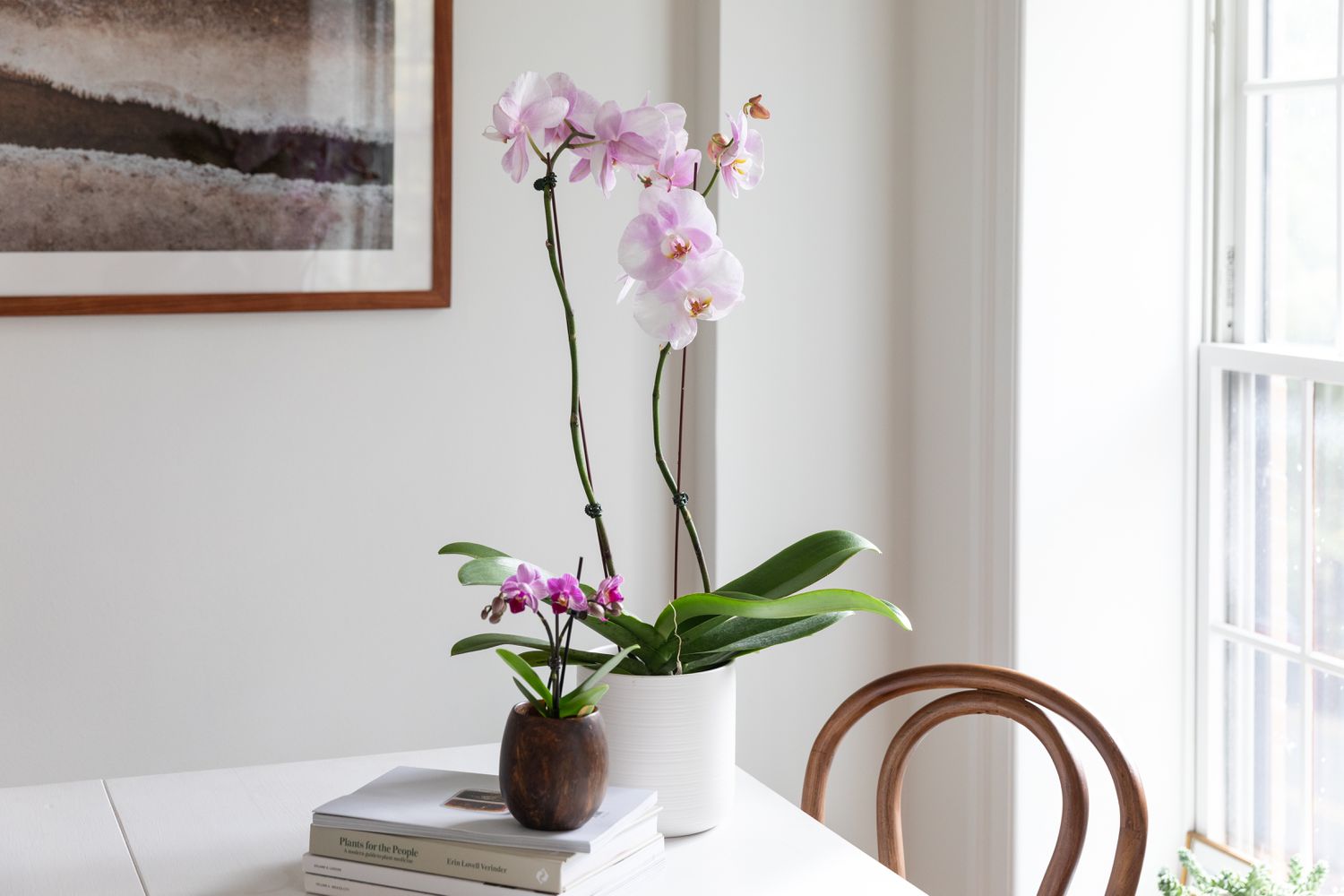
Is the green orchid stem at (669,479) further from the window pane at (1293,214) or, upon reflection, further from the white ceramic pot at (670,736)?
the window pane at (1293,214)

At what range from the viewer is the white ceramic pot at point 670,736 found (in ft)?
4.55

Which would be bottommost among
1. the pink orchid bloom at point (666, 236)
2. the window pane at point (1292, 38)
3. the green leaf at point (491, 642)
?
the green leaf at point (491, 642)

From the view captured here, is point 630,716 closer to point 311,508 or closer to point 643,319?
point 643,319

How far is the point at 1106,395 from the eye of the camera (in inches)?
84.8

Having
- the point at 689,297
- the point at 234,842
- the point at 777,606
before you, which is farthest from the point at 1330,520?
the point at 234,842

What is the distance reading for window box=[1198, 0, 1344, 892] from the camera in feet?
6.56

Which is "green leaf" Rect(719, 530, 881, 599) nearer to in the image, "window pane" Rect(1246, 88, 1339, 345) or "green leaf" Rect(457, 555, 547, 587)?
"green leaf" Rect(457, 555, 547, 587)

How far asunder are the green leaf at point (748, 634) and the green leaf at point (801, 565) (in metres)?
0.05

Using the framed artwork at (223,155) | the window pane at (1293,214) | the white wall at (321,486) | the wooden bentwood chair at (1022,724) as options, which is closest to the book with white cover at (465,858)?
the wooden bentwood chair at (1022,724)

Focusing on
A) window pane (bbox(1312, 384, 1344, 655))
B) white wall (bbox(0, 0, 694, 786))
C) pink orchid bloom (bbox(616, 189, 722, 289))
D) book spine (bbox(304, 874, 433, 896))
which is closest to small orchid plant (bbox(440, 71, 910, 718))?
pink orchid bloom (bbox(616, 189, 722, 289))

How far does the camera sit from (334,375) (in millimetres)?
2115

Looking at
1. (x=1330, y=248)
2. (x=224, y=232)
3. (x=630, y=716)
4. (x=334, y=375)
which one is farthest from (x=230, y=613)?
(x=1330, y=248)

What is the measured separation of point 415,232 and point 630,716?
40.1 inches

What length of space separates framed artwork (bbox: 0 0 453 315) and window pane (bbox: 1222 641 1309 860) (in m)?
1.40
